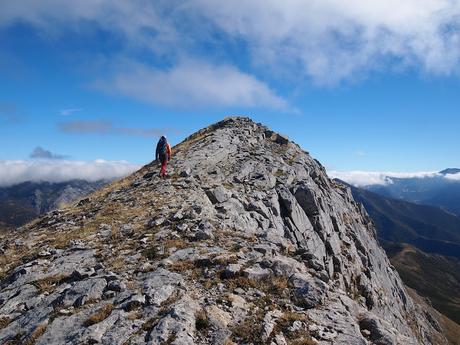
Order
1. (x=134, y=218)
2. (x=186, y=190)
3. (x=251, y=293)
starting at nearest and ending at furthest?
(x=251, y=293), (x=134, y=218), (x=186, y=190)

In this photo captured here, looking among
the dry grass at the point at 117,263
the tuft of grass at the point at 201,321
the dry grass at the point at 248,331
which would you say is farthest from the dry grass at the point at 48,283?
the dry grass at the point at 248,331

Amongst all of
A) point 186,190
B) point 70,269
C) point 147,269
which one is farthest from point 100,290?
point 186,190

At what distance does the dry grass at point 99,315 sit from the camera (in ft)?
49.2

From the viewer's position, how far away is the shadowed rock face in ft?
48.4

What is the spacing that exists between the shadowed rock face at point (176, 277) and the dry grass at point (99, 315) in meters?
0.04

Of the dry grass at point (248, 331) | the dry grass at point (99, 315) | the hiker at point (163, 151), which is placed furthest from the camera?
the hiker at point (163, 151)

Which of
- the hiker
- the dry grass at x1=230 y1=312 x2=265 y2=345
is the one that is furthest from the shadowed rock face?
the hiker

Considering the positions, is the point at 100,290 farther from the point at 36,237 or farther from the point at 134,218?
the point at 36,237

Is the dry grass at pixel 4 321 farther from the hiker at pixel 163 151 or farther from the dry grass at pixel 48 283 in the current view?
the hiker at pixel 163 151

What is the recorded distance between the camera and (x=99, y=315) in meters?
15.2

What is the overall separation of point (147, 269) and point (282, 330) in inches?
312

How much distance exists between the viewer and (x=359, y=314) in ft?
59.8

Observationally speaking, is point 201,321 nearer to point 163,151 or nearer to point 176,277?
point 176,277

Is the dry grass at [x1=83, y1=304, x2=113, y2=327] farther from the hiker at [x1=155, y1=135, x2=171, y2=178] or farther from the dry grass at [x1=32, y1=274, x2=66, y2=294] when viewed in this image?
the hiker at [x1=155, y1=135, x2=171, y2=178]
